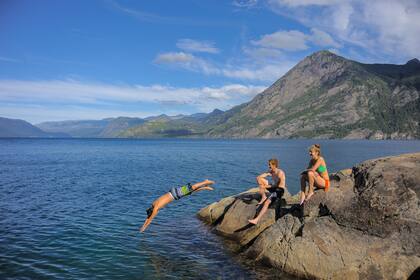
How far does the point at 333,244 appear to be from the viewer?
14.6 m

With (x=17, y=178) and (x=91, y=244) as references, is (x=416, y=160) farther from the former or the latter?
(x=17, y=178)

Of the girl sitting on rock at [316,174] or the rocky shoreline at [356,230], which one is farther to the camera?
the girl sitting on rock at [316,174]

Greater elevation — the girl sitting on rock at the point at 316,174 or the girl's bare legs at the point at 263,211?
the girl sitting on rock at the point at 316,174

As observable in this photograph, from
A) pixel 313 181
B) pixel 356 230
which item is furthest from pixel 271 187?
pixel 356 230

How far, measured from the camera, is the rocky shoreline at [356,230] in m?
13.6

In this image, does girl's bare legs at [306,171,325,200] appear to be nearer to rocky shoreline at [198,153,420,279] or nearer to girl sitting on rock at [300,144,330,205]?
girl sitting on rock at [300,144,330,205]

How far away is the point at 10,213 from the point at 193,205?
1396 cm

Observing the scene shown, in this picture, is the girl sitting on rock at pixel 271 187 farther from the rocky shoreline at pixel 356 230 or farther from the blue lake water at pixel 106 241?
the blue lake water at pixel 106 241

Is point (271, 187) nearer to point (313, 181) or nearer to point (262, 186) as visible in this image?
point (262, 186)

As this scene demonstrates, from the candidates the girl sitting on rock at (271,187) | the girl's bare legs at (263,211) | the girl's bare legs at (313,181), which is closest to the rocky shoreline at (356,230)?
the girl's bare legs at (313,181)

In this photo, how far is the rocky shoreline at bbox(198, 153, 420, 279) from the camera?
13.6m

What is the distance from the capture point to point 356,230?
14.7 metres

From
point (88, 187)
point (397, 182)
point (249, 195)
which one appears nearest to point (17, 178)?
point (88, 187)

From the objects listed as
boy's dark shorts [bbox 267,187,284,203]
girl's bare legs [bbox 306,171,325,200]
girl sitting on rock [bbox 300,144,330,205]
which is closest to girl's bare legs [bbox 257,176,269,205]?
boy's dark shorts [bbox 267,187,284,203]
